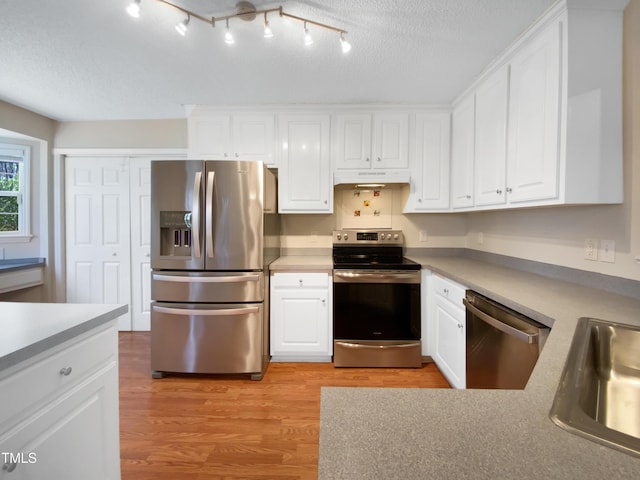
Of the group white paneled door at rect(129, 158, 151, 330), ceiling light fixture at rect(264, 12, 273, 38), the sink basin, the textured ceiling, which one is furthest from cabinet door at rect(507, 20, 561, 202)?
white paneled door at rect(129, 158, 151, 330)

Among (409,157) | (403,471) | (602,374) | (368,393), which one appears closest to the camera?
(403,471)

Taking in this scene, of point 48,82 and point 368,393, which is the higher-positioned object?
point 48,82

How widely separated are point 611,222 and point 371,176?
166cm

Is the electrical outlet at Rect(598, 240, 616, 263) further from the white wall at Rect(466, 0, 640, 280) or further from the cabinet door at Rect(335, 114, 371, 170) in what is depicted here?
the cabinet door at Rect(335, 114, 371, 170)

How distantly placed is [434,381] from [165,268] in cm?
225

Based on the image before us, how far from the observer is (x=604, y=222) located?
1.49 m

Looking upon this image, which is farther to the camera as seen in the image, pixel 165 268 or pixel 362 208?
pixel 362 208

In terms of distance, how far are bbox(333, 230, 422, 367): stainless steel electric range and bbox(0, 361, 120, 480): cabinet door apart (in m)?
1.62

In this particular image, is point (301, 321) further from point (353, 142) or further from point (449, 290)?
point (353, 142)

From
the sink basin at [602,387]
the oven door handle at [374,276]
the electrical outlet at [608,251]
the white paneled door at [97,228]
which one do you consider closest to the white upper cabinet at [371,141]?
the oven door handle at [374,276]

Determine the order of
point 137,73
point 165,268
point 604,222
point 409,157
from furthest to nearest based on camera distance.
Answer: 1. point 409,157
2. point 165,268
3. point 137,73
4. point 604,222

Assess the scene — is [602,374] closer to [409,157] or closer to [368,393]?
[368,393]

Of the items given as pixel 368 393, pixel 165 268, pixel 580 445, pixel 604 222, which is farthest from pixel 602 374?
pixel 165 268

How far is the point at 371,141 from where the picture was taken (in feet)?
8.80
